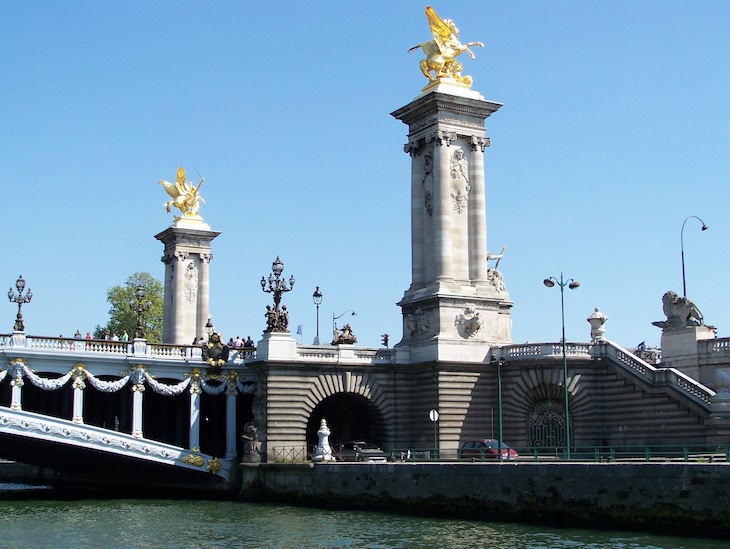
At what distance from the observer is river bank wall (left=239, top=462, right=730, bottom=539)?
115 ft

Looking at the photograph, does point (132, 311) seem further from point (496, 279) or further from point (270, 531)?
point (270, 531)

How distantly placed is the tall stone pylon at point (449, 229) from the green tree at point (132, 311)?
49.2 m

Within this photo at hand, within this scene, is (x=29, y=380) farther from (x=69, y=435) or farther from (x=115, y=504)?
(x=115, y=504)

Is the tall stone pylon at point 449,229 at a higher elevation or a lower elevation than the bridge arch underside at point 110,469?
higher

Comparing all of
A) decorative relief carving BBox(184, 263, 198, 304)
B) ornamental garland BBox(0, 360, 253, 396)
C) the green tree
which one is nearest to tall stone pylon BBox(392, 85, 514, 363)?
ornamental garland BBox(0, 360, 253, 396)

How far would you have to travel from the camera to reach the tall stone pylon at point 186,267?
81.8m

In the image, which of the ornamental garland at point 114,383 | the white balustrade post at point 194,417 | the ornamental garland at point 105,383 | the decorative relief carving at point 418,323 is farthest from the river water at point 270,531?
the decorative relief carving at point 418,323

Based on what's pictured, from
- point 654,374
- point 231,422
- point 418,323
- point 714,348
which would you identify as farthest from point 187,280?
point 714,348

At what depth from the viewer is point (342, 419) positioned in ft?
200

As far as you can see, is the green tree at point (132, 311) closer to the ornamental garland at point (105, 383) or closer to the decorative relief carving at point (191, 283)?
the decorative relief carving at point (191, 283)

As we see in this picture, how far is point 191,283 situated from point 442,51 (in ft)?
96.8

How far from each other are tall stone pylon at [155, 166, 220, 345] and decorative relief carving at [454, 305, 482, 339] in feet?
93.0

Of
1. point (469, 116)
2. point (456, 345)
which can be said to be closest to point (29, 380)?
point (456, 345)

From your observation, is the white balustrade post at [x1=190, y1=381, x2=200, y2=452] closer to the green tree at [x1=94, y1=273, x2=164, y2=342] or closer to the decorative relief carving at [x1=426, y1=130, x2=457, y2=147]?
the decorative relief carving at [x1=426, y1=130, x2=457, y2=147]
